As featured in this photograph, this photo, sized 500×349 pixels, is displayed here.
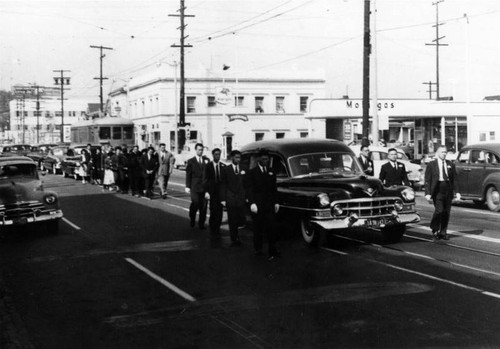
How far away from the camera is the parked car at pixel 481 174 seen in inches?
703

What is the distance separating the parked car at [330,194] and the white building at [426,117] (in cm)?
2720

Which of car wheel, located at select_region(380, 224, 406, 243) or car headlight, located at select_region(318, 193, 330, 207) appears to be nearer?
car headlight, located at select_region(318, 193, 330, 207)

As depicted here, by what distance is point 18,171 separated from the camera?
15023 mm

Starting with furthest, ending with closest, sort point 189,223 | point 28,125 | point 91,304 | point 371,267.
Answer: point 28,125, point 189,223, point 371,267, point 91,304

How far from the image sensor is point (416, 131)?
4200cm

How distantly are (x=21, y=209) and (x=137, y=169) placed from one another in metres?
9.32

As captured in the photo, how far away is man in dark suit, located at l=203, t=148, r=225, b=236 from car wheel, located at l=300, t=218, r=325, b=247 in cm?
215

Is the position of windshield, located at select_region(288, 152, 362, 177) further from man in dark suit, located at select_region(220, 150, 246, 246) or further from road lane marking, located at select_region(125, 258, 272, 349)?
road lane marking, located at select_region(125, 258, 272, 349)

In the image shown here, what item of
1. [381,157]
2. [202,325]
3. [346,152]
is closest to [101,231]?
[346,152]

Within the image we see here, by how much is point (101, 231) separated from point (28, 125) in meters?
129

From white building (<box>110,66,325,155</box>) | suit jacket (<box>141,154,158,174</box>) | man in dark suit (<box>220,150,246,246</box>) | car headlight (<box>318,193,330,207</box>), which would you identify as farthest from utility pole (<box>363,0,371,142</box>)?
white building (<box>110,66,325,155</box>)

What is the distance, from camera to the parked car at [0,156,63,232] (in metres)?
13.2

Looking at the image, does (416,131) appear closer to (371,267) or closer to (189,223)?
(189,223)

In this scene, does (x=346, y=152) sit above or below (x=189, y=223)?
above
